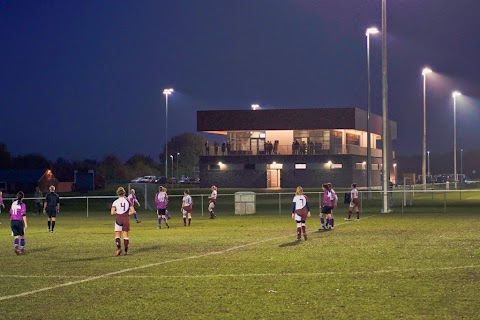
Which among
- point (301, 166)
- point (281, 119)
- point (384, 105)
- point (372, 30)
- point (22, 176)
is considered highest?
point (372, 30)

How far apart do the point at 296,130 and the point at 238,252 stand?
76.0 m

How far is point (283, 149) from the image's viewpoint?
9488 centimetres

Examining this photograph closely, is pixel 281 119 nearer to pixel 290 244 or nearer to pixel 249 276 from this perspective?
pixel 290 244

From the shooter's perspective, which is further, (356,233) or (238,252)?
(356,233)

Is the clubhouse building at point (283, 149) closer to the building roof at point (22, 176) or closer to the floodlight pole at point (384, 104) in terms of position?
the building roof at point (22, 176)

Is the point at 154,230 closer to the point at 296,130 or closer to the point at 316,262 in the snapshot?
the point at 316,262

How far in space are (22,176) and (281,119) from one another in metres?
43.2

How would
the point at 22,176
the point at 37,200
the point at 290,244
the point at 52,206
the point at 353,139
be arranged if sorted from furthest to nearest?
the point at 22,176 < the point at 353,139 < the point at 37,200 < the point at 52,206 < the point at 290,244

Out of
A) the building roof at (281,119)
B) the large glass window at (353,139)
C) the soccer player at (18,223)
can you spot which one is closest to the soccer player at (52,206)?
the soccer player at (18,223)

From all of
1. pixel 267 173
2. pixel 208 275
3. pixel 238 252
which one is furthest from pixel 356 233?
pixel 267 173

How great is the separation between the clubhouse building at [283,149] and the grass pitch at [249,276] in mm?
62260

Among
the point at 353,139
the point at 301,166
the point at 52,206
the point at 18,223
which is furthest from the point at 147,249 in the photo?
the point at 353,139

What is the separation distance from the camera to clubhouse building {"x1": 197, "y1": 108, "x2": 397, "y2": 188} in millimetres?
92125

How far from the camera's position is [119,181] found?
163625 mm
